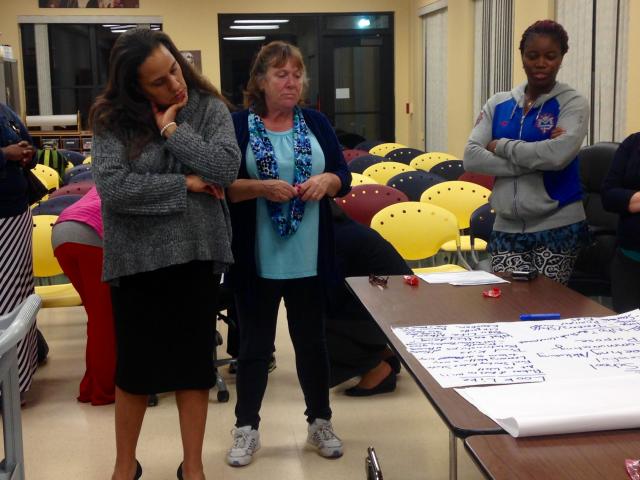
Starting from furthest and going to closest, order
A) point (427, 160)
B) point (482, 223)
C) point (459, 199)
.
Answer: point (427, 160) < point (459, 199) < point (482, 223)

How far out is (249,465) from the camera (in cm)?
310

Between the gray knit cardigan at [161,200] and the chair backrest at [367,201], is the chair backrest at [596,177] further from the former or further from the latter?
the gray knit cardigan at [161,200]

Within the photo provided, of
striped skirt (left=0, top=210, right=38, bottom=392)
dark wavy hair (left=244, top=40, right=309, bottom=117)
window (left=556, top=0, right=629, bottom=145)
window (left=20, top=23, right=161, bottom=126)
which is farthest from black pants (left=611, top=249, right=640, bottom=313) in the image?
window (left=20, top=23, right=161, bottom=126)

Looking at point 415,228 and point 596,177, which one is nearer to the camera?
point 415,228

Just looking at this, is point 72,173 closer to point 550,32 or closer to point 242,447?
point 242,447

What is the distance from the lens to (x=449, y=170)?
726 centimetres

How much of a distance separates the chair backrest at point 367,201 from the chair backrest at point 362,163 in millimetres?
2568

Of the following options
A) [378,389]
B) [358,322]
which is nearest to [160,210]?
Answer: [358,322]

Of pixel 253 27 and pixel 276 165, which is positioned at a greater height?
pixel 253 27

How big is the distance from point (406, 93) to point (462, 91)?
9.58 feet

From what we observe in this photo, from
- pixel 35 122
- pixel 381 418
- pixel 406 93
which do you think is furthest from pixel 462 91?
pixel 381 418

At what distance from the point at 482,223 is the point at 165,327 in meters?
2.69

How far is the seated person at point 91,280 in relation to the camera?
3.62 meters

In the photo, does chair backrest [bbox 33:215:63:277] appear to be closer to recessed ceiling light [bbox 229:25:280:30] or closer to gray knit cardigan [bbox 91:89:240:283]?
gray knit cardigan [bbox 91:89:240:283]
